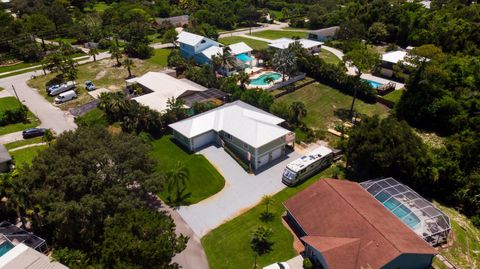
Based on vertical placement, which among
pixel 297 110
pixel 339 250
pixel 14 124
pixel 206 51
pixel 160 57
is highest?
pixel 339 250

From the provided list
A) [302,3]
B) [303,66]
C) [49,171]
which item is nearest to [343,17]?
[302,3]

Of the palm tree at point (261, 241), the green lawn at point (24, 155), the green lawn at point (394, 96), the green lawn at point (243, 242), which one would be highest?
the green lawn at point (394, 96)

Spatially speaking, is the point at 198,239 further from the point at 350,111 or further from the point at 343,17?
the point at 343,17

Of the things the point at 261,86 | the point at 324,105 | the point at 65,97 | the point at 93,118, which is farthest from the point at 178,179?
the point at 65,97

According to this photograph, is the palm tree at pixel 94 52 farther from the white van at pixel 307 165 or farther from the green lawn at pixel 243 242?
the green lawn at pixel 243 242

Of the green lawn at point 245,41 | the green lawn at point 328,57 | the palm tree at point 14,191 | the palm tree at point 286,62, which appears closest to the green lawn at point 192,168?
the palm tree at point 14,191

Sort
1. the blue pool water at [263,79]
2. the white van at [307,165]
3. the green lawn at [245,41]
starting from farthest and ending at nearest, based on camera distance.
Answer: the green lawn at [245,41] < the blue pool water at [263,79] < the white van at [307,165]

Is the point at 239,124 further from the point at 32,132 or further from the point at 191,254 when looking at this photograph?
the point at 32,132
